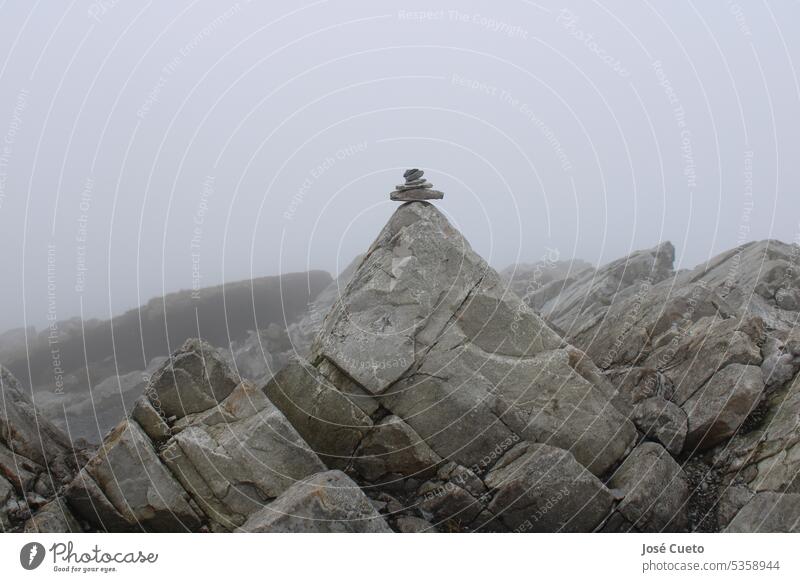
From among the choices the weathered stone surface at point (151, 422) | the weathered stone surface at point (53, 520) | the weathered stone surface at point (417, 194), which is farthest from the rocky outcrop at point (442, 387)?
the weathered stone surface at point (53, 520)

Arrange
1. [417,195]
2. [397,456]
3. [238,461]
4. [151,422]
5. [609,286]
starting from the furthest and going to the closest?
[609,286]
[417,195]
[397,456]
[151,422]
[238,461]

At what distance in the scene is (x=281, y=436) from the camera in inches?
734

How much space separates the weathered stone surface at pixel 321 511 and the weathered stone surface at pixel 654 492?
804 cm

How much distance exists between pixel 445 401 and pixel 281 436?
17.7ft

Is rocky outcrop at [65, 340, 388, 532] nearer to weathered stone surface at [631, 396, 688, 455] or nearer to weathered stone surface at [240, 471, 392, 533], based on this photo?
weathered stone surface at [240, 471, 392, 533]

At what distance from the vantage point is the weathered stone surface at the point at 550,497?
61.5 feet

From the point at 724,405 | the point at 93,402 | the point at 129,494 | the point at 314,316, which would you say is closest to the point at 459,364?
the point at 724,405

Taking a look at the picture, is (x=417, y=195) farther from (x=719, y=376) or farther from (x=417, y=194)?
(x=719, y=376)

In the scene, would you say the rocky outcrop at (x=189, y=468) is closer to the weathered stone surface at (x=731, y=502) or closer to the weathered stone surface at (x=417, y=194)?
the weathered stone surface at (x=417, y=194)

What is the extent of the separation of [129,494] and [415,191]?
1353 centimetres

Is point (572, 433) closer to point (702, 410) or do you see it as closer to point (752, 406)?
point (702, 410)

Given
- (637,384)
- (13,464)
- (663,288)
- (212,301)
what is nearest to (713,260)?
(663,288)
